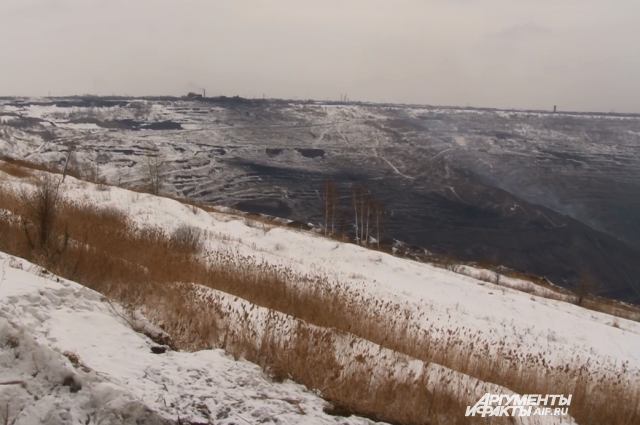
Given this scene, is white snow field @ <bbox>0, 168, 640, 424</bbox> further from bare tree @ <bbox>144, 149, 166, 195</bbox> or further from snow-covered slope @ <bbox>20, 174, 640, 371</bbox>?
bare tree @ <bbox>144, 149, 166, 195</bbox>

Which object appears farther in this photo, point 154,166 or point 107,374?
point 154,166

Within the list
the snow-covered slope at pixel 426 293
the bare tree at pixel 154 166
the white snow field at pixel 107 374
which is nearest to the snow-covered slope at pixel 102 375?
the white snow field at pixel 107 374

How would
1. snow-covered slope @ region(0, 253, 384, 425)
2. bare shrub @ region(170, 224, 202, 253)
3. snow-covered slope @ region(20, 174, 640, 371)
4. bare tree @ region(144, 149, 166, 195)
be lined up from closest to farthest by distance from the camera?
snow-covered slope @ region(0, 253, 384, 425) → bare shrub @ region(170, 224, 202, 253) → snow-covered slope @ region(20, 174, 640, 371) → bare tree @ region(144, 149, 166, 195)

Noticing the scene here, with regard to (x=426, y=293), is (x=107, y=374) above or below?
above

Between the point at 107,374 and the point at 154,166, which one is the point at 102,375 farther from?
the point at 154,166

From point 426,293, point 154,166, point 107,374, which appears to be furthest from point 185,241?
point 154,166

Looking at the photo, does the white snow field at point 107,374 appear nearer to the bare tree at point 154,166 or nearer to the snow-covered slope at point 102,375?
the snow-covered slope at point 102,375

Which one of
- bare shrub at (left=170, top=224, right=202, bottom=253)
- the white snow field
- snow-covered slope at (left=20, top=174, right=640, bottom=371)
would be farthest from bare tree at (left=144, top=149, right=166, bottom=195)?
the white snow field

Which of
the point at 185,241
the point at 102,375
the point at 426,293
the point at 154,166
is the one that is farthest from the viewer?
the point at 154,166

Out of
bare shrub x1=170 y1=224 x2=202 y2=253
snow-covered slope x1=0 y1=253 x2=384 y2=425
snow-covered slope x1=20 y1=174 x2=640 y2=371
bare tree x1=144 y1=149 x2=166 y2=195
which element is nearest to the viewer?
snow-covered slope x1=0 y1=253 x2=384 y2=425

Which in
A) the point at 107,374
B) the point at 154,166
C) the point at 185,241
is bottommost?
the point at 154,166

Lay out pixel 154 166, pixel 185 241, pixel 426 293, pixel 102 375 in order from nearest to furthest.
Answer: pixel 102 375, pixel 185 241, pixel 426 293, pixel 154 166

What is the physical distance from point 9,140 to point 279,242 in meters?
55.2

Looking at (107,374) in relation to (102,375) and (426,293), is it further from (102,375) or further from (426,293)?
(426,293)
